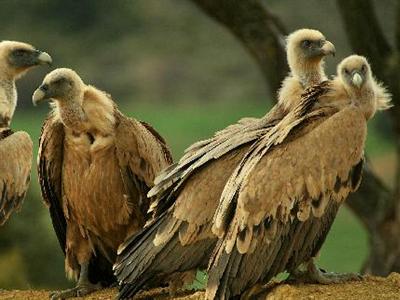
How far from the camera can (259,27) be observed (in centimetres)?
1352

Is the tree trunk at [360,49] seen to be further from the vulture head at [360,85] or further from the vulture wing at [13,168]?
the vulture head at [360,85]

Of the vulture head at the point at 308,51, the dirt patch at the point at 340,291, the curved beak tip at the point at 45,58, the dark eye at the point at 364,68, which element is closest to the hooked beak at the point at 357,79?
the dark eye at the point at 364,68

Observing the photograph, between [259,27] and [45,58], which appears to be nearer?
[45,58]

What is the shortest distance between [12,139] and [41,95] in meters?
0.78

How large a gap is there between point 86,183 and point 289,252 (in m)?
2.01

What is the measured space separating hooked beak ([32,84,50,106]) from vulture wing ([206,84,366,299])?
1853mm

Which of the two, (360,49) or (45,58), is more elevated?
(45,58)

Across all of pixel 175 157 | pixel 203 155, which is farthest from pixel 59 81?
pixel 175 157

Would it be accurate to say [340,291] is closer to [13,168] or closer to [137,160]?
[137,160]

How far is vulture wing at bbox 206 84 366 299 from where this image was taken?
7594mm

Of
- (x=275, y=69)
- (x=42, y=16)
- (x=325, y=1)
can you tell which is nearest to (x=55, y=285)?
(x=275, y=69)

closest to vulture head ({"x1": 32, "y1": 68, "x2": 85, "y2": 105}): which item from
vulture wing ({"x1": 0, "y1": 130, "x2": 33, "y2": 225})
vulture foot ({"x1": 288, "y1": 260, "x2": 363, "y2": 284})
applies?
vulture wing ({"x1": 0, "y1": 130, "x2": 33, "y2": 225})

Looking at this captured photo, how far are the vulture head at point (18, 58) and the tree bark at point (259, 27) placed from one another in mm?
3524

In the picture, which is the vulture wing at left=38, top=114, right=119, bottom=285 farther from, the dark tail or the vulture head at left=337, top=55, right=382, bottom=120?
the vulture head at left=337, top=55, right=382, bottom=120
